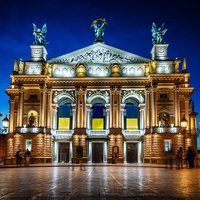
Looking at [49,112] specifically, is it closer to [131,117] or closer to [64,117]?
[64,117]

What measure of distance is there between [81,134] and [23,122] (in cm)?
982

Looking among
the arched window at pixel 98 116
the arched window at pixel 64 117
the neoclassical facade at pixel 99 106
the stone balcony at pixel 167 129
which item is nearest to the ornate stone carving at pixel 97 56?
the neoclassical facade at pixel 99 106

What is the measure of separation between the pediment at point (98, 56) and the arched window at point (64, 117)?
778cm

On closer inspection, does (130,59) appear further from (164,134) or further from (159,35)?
(164,134)

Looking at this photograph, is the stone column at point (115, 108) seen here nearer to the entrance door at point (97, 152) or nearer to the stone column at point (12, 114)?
the entrance door at point (97, 152)

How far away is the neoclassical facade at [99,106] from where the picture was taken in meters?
63.4

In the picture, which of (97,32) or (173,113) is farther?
(97,32)

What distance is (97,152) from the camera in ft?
214

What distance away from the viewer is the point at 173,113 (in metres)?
64.4

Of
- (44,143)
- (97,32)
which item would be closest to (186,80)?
(97,32)

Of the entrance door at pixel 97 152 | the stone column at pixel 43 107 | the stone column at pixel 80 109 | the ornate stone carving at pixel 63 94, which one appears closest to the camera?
the stone column at pixel 43 107

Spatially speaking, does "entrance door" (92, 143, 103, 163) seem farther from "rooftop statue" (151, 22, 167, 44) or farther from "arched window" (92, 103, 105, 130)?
"rooftop statue" (151, 22, 167, 44)

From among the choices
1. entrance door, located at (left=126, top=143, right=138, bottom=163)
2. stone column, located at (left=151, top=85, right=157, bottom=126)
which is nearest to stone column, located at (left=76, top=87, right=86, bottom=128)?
entrance door, located at (left=126, top=143, right=138, bottom=163)

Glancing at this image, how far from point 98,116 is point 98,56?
10.3m
